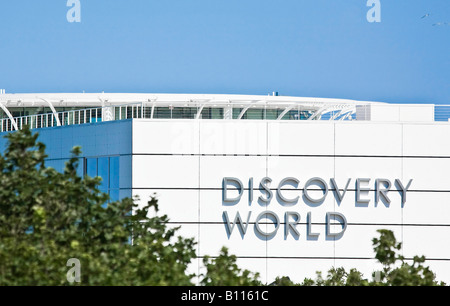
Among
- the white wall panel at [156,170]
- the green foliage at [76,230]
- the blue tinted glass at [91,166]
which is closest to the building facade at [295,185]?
the white wall panel at [156,170]

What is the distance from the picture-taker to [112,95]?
58.2 metres

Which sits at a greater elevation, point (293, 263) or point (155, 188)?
point (155, 188)

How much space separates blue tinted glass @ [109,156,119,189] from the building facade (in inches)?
5.1

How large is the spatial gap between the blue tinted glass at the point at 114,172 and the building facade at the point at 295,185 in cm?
13

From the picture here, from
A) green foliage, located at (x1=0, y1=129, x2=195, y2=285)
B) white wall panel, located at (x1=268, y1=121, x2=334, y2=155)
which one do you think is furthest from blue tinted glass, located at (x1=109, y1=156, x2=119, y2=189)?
green foliage, located at (x1=0, y1=129, x2=195, y2=285)

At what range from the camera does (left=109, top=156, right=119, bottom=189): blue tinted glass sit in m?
35.7

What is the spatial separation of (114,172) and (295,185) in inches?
249

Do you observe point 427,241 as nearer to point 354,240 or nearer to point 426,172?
point 426,172

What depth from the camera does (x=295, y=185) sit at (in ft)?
115
